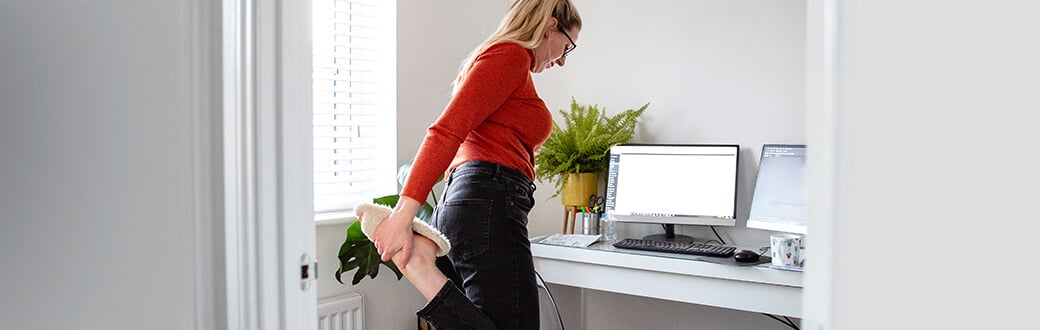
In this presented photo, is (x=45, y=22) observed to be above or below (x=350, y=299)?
above

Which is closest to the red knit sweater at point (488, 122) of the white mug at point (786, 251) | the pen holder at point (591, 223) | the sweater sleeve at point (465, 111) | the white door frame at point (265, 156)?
the sweater sleeve at point (465, 111)

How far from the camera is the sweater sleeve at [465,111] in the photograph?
5.82 feet

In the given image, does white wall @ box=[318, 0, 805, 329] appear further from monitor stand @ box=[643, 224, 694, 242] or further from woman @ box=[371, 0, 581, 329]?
woman @ box=[371, 0, 581, 329]

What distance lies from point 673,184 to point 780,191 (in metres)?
0.40

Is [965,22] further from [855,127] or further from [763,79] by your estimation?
[763,79]

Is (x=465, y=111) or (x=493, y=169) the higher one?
(x=465, y=111)

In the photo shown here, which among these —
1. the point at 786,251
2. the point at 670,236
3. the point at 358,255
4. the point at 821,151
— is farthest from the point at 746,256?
the point at 821,151

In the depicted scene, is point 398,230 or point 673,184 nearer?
point 398,230

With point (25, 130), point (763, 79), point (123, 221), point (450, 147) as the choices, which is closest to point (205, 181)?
point (123, 221)

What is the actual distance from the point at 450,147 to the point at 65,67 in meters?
0.81

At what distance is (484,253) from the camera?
1.83 m

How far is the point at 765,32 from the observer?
9.78 feet

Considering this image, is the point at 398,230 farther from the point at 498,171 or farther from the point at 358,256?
the point at 358,256

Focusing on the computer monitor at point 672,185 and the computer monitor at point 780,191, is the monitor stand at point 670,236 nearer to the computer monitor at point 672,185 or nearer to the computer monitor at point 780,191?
the computer monitor at point 672,185
